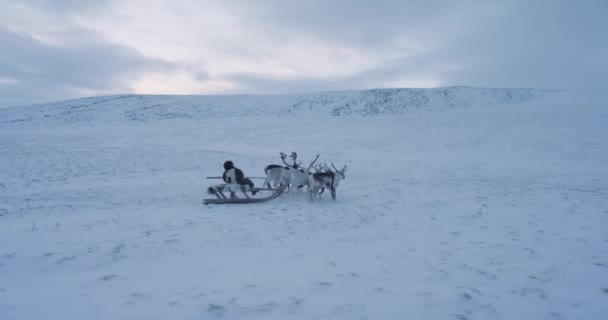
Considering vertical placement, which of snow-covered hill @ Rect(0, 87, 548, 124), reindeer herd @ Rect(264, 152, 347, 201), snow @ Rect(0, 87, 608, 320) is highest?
snow-covered hill @ Rect(0, 87, 548, 124)

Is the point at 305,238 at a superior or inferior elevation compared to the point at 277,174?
inferior

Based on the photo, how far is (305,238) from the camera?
6.50 m

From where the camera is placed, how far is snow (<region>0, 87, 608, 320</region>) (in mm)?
4020

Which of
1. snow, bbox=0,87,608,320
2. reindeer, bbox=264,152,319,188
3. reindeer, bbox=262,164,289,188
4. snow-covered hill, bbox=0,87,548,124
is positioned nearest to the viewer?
snow, bbox=0,87,608,320

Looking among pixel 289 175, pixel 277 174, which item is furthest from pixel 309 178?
pixel 277 174

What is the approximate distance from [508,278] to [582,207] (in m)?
6.54

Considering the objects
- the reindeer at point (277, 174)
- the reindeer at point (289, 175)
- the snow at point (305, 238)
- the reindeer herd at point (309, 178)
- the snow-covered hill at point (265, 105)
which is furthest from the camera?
the snow-covered hill at point (265, 105)

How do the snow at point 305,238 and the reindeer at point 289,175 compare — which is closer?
the snow at point 305,238

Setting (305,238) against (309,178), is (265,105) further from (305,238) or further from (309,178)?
(305,238)

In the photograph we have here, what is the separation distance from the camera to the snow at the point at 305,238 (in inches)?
158

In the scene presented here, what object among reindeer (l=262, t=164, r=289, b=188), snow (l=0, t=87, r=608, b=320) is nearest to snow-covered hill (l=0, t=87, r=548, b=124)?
snow (l=0, t=87, r=608, b=320)

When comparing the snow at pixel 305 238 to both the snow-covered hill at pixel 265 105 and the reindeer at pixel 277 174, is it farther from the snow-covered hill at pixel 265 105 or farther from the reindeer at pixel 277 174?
the snow-covered hill at pixel 265 105

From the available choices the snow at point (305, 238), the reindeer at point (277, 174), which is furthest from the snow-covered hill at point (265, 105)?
the reindeer at point (277, 174)

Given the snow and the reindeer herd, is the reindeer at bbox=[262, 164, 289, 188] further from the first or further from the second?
the snow
